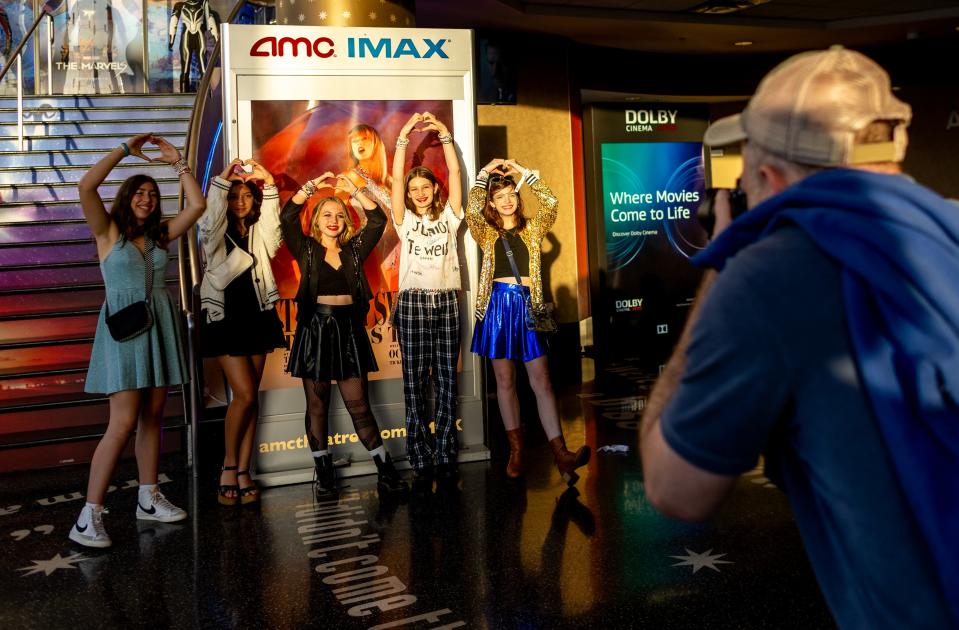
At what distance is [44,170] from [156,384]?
5046 mm

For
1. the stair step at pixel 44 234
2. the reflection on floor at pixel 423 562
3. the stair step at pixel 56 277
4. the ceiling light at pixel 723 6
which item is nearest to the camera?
the reflection on floor at pixel 423 562

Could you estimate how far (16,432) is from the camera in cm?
560

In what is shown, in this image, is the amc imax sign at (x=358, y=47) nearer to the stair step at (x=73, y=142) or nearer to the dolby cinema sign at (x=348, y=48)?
the dolby cinema sign at (x=348, y=48)

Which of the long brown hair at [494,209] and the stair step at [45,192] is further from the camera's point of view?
Result: the stair step at [45,192]

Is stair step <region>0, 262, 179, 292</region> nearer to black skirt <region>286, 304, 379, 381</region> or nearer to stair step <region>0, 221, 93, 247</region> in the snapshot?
stair step <region>0, 221, 93, 247</region>

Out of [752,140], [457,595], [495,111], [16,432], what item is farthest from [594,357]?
[752,140]

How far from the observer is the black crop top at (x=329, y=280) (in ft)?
15.6

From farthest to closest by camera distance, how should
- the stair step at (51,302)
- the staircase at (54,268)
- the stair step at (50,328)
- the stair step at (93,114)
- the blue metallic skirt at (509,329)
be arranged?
the stair step at (93,114) < the stair step at (51,302) < the stair step at (50,328) < the staircase at (54,268) < the blue metallic skirt at (509,329)

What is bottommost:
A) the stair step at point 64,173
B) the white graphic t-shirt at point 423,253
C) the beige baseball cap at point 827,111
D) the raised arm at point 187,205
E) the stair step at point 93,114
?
the beige baseball cap at point 827,111

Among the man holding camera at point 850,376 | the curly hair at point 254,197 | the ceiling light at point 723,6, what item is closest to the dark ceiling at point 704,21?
the ceiling light at point 723,6

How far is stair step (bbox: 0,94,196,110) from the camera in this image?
30.6ft

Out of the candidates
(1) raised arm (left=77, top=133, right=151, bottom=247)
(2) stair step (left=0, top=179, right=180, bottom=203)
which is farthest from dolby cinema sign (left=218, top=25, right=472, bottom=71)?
(2) stair step (left=0, top=179, right=180, bottom=203)

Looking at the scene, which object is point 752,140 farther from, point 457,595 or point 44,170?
point 44,170

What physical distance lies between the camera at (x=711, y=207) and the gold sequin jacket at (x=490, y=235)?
11.4ft
